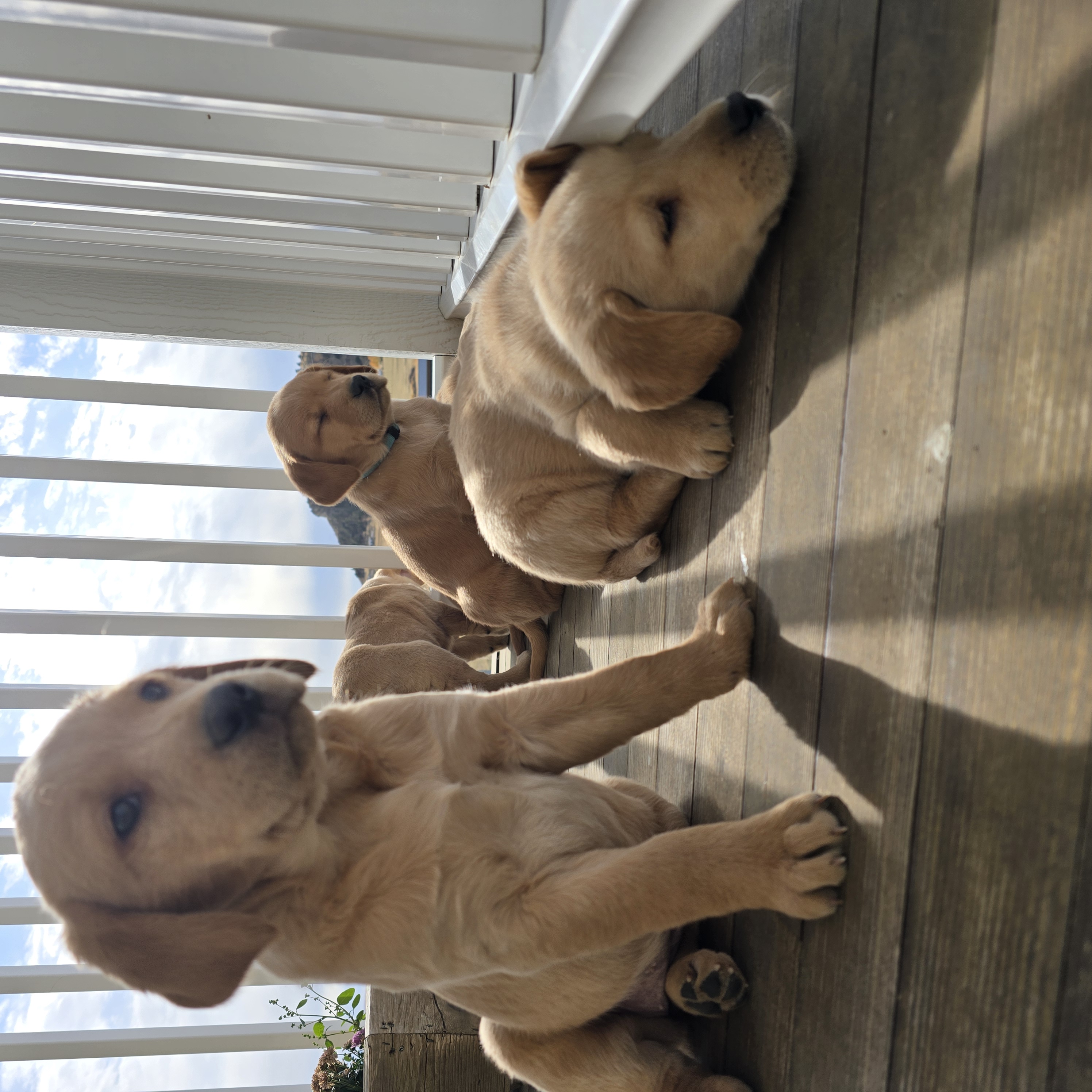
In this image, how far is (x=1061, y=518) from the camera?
1.15 metres

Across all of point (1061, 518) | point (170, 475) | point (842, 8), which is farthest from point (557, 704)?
point (170, 475)

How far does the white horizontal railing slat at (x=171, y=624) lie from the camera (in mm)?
5375

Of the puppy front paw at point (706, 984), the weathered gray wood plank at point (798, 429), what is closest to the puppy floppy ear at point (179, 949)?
the puppy front paw at point (706, 984)

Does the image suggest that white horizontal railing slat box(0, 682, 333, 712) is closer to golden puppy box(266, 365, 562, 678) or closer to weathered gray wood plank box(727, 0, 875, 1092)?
golden puppy box(266, 365, 562, 678)

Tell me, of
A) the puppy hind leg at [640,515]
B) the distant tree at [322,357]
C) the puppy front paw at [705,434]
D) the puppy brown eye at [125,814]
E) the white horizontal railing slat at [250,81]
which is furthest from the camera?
the distant tree at [322,357]

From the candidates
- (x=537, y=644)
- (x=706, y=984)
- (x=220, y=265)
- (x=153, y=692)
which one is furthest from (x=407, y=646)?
(x=220, y=265)

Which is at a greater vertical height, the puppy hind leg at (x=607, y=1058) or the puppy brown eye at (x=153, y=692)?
the puppy brown eye at (x=153, y=692)

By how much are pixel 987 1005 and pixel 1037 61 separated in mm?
1361

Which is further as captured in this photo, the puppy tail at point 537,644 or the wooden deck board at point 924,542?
the puppy tail at point 537,644

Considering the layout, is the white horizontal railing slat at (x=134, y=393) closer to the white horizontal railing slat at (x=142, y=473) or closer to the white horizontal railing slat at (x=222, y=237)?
the white horizontal railing slat at (x=142, y=473)

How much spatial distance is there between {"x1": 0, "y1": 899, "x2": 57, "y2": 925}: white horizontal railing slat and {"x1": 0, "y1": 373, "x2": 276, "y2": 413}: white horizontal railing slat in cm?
335

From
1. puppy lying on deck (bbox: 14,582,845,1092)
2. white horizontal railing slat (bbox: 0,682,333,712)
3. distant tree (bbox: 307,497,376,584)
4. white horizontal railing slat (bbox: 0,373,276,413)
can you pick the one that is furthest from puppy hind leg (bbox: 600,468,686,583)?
white horizontal railing slat (bbox: 0,373,276,413)

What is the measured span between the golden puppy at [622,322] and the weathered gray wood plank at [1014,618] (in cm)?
74

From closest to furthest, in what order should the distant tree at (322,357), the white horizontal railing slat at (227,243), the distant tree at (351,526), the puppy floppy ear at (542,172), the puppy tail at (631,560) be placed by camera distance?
1. the puppy floppy ear at (542,172)
2. the puppy tail at (631,560)
3. the white horizontal railing slat at (227,243)
4. the distant tree at (322,357)
5. the distant tree at (351,526)
